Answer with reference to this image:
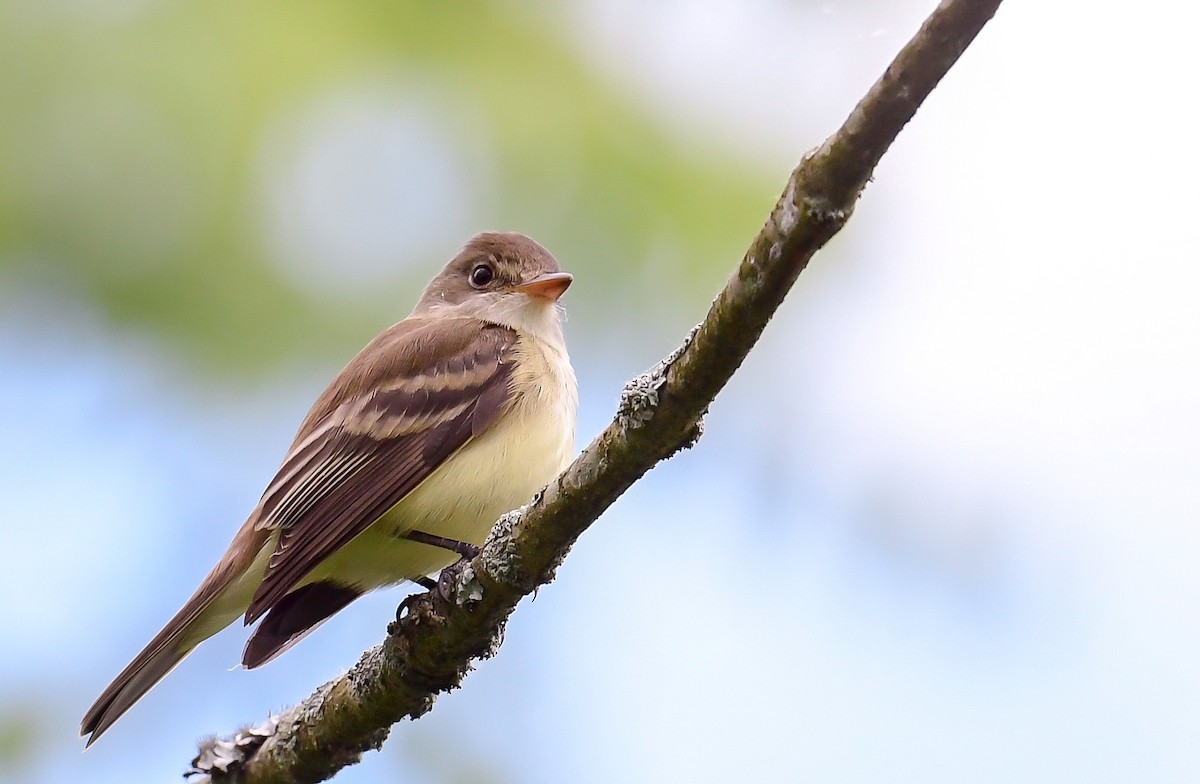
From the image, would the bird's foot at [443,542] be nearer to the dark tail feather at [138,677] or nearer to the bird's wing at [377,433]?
the bird's wing at [377,433]

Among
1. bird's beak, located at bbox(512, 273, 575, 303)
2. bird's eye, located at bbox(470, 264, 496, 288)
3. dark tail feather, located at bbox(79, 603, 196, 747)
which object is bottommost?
dark tail feather, located at bbox(79, 603, 196, 747)

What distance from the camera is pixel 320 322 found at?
3.96 metres

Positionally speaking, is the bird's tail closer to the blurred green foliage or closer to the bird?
the bird

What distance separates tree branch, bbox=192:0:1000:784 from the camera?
2.03 meters

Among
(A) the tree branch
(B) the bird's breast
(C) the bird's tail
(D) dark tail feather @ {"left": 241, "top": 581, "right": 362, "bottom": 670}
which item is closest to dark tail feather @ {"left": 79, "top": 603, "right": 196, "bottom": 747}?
(C) the bird's tail

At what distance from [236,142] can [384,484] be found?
1.09 m

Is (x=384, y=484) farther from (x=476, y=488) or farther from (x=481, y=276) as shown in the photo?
(x=481, y=276)

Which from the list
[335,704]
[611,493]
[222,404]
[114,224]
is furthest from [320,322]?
[611,493]

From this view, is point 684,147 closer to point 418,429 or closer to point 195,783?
point 418,429

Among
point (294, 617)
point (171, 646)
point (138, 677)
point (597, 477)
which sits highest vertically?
point (597, 477)

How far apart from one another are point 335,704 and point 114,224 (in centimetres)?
150

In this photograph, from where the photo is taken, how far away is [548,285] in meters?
4.58

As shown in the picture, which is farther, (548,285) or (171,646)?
(548,285)

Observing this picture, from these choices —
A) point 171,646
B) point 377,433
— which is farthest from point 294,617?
point 377,433
